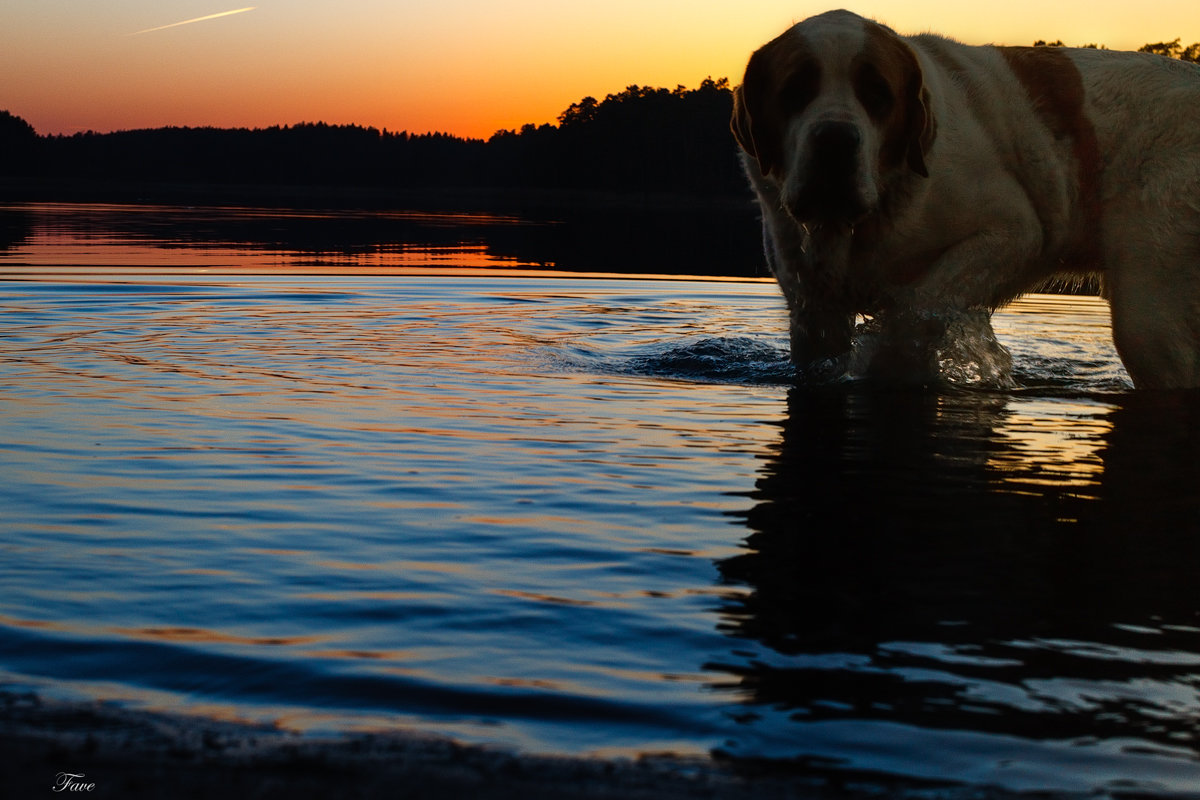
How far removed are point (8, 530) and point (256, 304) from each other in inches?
291

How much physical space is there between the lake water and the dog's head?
3.46ft

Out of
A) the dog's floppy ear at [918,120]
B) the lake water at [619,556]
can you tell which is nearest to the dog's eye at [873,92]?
the dog's floppy ear at [918,120]

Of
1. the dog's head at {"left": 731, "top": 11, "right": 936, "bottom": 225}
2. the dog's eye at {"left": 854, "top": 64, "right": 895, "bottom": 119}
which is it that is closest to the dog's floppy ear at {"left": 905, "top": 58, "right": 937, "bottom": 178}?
the dog's head at {"left": 731, "top": 11, "right": 936, "bottom": 225}

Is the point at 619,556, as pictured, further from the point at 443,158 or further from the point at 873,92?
the point at 443,158

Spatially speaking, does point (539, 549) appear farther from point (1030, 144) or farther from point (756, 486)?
point (1030, 144)

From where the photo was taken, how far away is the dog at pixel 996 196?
5.79 m

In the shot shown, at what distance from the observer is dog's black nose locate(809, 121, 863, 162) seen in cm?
527

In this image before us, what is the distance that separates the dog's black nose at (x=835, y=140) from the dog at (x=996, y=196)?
0.93ft

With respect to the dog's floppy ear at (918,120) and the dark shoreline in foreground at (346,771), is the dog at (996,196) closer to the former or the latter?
the dog's floppy ear at (918,120)

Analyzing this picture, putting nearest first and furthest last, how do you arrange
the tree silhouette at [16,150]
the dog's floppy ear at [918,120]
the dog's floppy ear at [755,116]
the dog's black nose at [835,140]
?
1. the dog's black nose at [835,140]
2. the dog's floppy ear at [918,120]
3. the dog's floppy ear at [755,116]
4. the tree silhouette at [16,150]

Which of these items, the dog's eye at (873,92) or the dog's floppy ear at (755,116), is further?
the dog's floppy ear at (755,116)

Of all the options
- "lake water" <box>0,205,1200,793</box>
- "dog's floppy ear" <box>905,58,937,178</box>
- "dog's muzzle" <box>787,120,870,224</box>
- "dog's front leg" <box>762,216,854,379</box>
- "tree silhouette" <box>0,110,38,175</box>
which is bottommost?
"lake water" <box>0,205,1200,793</box>

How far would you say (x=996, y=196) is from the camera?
6.02 meters

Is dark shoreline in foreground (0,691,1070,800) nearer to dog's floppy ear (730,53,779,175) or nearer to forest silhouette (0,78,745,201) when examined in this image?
dog's floppy ear (730,53,779,175)
